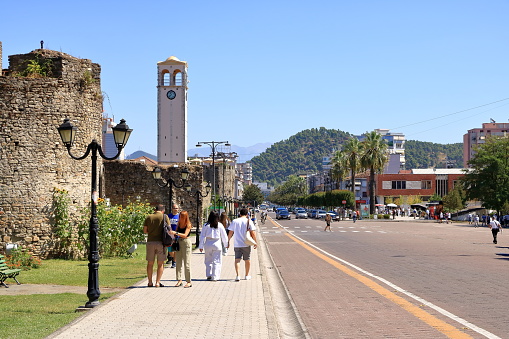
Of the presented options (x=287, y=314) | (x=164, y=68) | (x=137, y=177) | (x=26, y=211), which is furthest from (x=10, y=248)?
(x=164, y=68)

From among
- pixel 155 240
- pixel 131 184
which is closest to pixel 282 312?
pixel 155 240

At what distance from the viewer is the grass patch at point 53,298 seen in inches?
406

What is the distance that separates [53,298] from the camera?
45.9 feet

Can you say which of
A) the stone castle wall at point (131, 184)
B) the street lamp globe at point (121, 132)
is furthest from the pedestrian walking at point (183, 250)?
the stone castle wall at point (131, 184)

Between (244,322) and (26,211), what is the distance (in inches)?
590

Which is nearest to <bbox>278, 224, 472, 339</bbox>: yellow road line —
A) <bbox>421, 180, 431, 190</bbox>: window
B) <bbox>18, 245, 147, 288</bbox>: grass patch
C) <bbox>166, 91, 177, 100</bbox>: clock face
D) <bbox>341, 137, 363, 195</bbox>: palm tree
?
<bbox>18, 245, 147, 288</bbox>: grass patch

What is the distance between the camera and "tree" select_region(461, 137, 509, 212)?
246ft

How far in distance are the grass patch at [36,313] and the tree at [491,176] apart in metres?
67.6

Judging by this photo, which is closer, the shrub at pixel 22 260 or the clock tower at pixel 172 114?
the shrub at pixel 22 260

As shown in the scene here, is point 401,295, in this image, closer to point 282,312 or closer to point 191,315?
point 282,312

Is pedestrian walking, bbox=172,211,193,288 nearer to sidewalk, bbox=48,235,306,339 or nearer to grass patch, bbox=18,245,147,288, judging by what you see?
sidewalk, bbox=48,235,306,339

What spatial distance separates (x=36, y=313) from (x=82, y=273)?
7.66m

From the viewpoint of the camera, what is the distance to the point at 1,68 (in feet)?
76.4

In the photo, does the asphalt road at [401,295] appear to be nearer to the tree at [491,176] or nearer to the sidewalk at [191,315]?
the sidewalk at [191,315]
